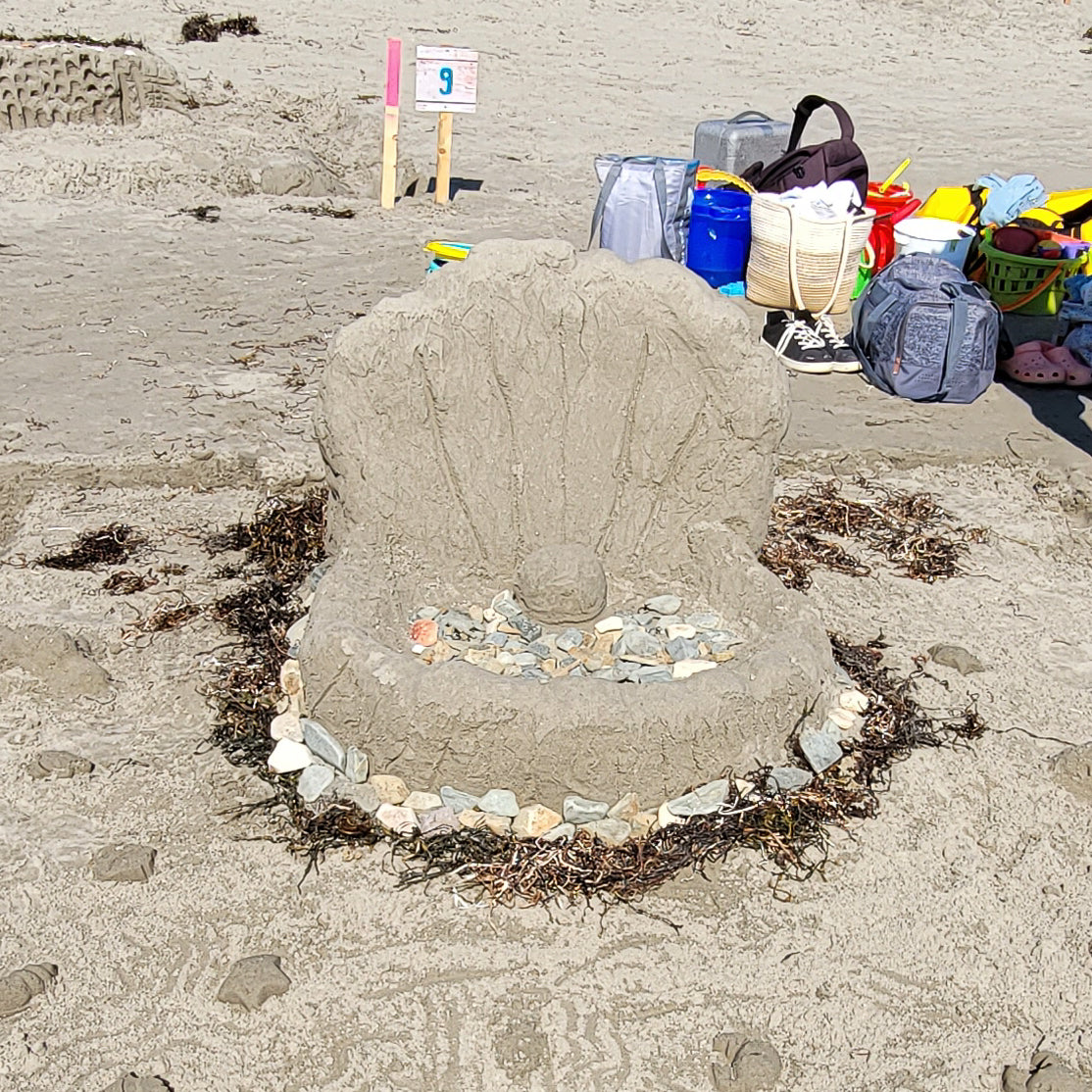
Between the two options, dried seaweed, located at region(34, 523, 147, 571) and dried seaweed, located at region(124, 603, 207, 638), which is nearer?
dried seaweed, located at region(124, 603, 207, 638)

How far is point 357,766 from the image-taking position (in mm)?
3416

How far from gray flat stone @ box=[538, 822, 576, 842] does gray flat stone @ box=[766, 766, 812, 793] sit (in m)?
0.52

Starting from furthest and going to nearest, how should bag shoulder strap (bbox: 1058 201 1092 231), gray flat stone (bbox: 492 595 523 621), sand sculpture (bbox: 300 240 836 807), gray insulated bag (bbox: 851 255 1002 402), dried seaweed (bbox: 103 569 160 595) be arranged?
bag shoulder strap (bbox: 1058 201 1092 231), gray insulated bag (bbox: 851 255 1002 402), dried seaweed (bbox: 103 569 160 595), gray flat stone (bbox: 492 595 523 621), sand sculpture (bbox: 300 240 836 807)

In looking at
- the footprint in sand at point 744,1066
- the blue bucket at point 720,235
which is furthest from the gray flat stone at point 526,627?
the blue bucket at point 720,235

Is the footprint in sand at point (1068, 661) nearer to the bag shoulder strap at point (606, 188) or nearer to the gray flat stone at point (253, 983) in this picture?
the gray flat stone at point (253, 983)

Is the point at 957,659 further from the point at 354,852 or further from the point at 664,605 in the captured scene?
the point at 354,852

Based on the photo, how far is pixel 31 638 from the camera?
3.95 meters

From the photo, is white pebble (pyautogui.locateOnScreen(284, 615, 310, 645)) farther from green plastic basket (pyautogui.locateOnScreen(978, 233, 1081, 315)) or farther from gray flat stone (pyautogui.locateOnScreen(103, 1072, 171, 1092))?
green plastic basket (pyautogui.locateOnScreen(978, 233, 1081, 315))

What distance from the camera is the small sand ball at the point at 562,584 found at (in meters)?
3.83

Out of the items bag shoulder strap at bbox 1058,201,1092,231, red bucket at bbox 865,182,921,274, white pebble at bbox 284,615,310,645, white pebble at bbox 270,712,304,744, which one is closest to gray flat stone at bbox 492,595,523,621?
white pebble at bbox 284,615,310,645

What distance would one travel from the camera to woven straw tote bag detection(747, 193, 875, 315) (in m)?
6.84

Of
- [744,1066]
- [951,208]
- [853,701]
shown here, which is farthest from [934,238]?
[744,1066]

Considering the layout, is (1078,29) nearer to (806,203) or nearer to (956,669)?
(806,203)

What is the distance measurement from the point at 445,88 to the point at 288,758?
21.4 ft
